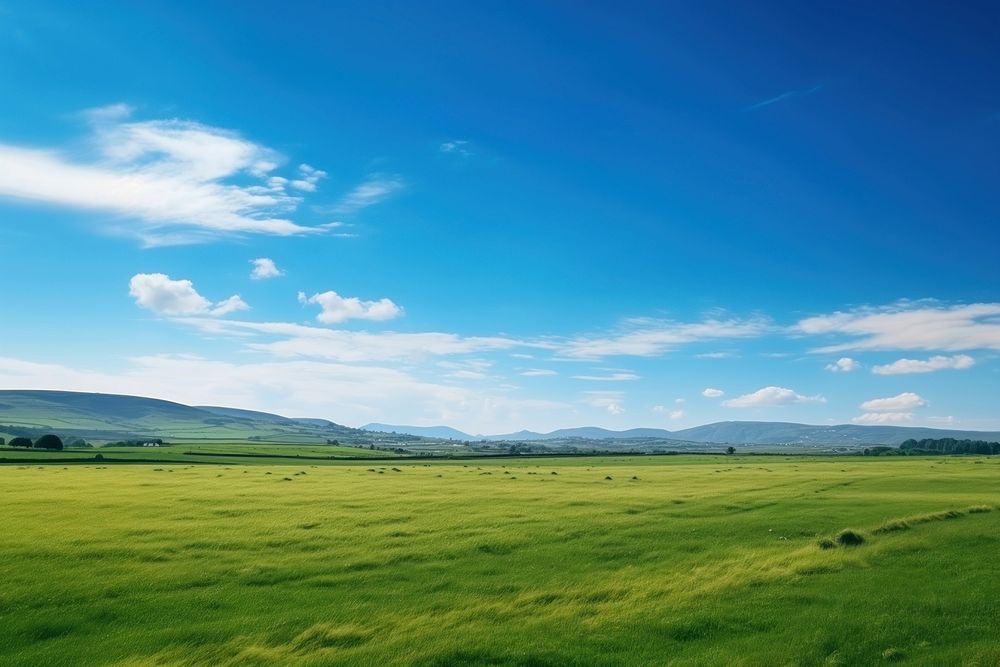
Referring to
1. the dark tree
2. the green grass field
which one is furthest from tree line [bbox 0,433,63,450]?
the green grass field

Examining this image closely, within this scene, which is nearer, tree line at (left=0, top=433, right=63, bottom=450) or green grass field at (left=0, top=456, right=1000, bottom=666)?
green grass field at (left=0, top=456, right=1000, bottom=666)

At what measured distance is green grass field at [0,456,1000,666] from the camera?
17000mm

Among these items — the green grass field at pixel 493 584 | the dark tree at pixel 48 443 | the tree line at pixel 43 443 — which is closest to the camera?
the green grass field at pixel 493 584

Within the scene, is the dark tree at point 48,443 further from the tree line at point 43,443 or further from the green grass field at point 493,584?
the green grass field at point 493,584

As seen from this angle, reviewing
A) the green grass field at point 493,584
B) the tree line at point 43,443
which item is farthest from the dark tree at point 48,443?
the green grass field at point 493,584

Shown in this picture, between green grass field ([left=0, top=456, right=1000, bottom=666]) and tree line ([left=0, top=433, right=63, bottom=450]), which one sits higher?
green grass field ([left=0, top=456, right=1000, bottom=666])

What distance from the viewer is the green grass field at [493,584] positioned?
1700cm

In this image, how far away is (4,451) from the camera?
107188 mm

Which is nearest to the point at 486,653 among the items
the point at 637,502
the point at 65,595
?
the point at 65,595

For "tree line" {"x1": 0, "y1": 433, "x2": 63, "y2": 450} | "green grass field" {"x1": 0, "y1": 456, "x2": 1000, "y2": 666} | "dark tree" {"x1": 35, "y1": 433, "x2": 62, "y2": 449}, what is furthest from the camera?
"dark tree" {"x1": 35, "y1": 433, "x2": 62, "y2": 449}

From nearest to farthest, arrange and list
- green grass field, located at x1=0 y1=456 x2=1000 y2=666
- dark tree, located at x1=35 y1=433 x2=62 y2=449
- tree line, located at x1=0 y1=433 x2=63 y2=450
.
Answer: green grass field, located at x1=0 y1=456 x2=1000 y2=666
tree line, located at x1=0 y1=433 x2=63 y2=450
dark tree, located at x1=35 y1=433 x2=62 y2=449

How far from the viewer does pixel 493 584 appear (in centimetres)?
2250

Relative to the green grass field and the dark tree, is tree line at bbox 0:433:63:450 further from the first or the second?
the green grass field

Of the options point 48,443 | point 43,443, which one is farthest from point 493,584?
point 43,443
